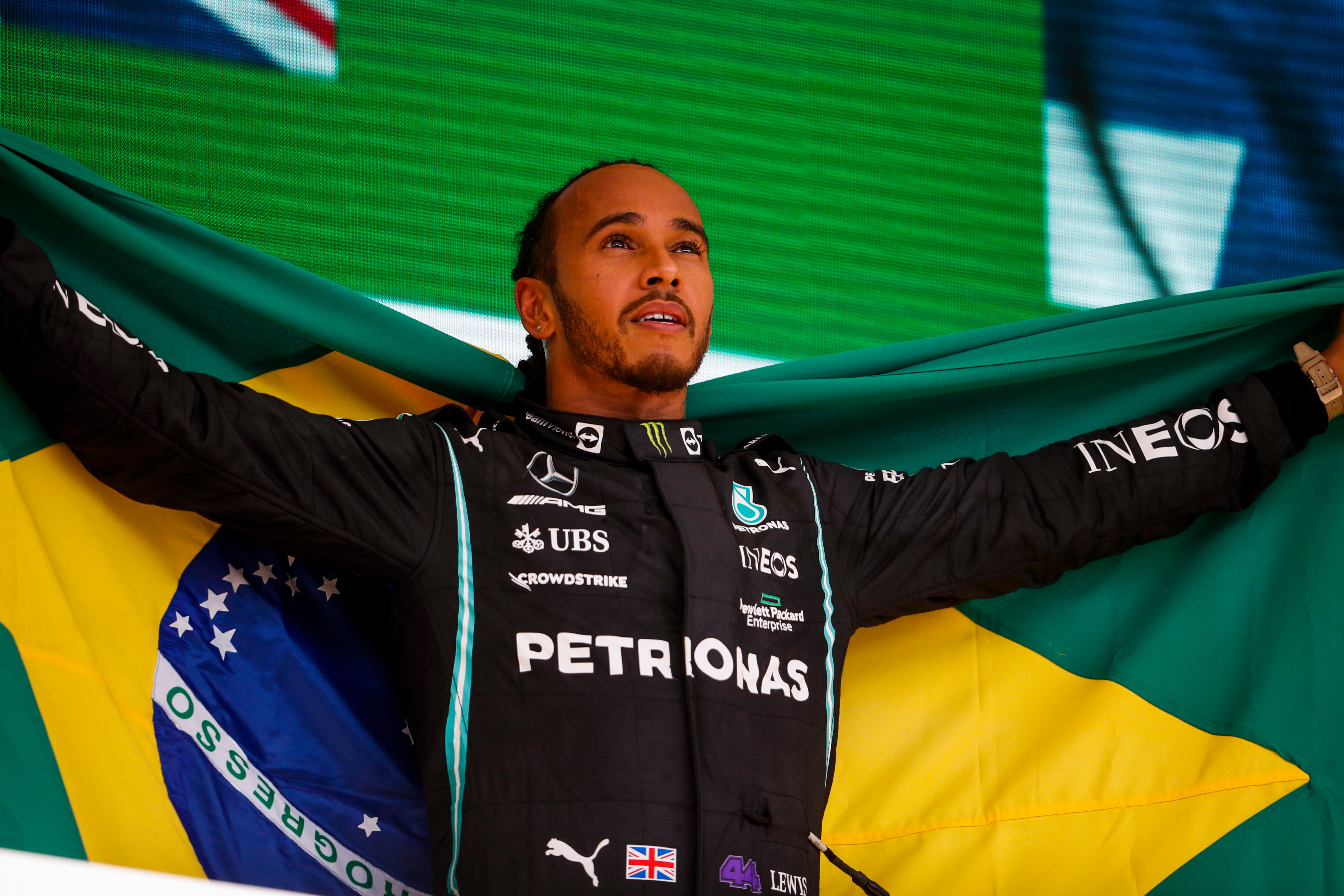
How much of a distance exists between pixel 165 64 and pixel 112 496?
3.25ft

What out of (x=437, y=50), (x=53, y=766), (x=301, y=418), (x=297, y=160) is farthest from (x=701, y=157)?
(x=53, y=766)

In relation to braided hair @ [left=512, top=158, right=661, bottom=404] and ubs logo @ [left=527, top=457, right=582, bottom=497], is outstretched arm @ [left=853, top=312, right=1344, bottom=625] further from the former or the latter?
braided hair @ [left=512, top=158, right=661, bottom=404]

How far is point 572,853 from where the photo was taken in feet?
4.94

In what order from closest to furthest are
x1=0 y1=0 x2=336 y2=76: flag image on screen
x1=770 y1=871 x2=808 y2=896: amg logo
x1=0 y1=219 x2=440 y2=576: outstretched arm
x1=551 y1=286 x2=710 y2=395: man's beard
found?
x1=0 y1=219 x2=440 y2=576: outstretched arm, x1=770 y1=871 x2=808 y2=896: amg logo, x1=551 y1=286 x2=710 y2=395: man's beard, x1=0 y1=0 x2=336 y2=76: flag image on screen

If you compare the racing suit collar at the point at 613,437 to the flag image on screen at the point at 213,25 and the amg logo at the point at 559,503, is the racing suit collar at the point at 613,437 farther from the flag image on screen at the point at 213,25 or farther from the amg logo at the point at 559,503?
the flag image on screen at the point at 213,25

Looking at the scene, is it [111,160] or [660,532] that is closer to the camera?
[660,532]

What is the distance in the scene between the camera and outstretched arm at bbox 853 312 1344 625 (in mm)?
1869

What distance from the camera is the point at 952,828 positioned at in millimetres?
1924

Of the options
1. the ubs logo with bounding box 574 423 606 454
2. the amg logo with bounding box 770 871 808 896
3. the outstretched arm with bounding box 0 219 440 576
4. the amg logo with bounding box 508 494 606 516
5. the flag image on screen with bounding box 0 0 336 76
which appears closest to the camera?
the outstretched arm with bounding box 0 219 440 576

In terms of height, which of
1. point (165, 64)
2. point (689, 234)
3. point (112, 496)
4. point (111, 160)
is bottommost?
point (112, 496)

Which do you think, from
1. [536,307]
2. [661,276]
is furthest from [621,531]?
[536,307]

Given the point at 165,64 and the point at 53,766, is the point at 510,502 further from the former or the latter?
the point at 165,64

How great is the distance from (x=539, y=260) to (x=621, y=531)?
0.62 meters

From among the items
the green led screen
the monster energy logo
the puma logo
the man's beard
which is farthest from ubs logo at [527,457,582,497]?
the green led screen
